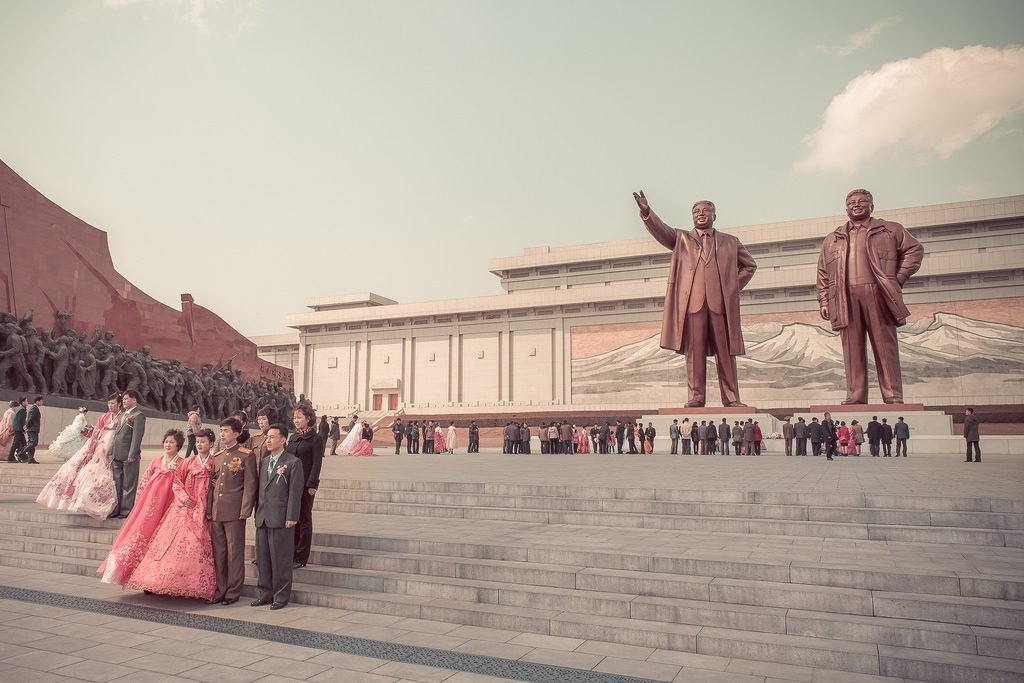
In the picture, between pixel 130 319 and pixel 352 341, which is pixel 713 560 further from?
pixel 352 341

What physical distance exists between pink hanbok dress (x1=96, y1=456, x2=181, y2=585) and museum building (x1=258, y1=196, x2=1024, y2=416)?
30401 mm

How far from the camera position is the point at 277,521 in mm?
4789

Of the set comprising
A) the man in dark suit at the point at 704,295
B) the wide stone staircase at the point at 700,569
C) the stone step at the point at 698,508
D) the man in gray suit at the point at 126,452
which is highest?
the man in dark suit at the point at 704,295

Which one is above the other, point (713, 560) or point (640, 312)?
point (640, 312)

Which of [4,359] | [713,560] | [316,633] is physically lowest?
[316,633]

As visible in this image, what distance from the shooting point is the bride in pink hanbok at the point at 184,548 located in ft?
15.7

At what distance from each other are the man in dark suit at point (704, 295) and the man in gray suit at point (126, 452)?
1006 centimetres

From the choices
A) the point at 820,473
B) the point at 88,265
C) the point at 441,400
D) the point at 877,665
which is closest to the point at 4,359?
the point at 88,265

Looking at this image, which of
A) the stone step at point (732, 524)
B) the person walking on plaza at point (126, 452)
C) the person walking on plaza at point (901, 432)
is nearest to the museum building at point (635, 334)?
the person walking on plaza at point (901, 432)

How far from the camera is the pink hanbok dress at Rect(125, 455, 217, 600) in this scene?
4789 mm

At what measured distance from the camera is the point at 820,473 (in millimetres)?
8844

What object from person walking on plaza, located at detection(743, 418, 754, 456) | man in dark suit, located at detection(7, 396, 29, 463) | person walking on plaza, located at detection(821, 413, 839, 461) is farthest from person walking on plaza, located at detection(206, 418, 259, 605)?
person walking on plaza, located at detection(743, 418, 754, 456)

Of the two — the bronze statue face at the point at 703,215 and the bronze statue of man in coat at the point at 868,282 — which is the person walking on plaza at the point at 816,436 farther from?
the bronze statue face at the point at 703,215

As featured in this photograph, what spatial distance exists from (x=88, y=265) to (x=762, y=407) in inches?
1131
